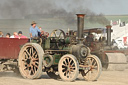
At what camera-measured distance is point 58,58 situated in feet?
32.3

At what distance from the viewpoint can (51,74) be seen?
10898 millimetres

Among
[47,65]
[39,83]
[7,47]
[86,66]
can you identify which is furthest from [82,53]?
[7,47]

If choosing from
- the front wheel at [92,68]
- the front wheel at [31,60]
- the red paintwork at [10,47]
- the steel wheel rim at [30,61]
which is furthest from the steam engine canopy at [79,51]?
the red paintwork at [10,47]

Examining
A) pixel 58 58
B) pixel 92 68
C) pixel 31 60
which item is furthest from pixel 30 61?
pixel 92 68

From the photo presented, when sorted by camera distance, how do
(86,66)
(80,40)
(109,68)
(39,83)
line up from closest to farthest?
1. (39,83)
2. (86,66)
3. (80,40)
4. (109,68)

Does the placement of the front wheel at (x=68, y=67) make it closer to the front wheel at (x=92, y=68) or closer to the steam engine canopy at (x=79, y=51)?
the steam engine canopy at (x=79, y=51)

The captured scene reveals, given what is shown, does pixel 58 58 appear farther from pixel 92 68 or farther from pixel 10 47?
pixel 10 47

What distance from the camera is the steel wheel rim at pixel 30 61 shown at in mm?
9852

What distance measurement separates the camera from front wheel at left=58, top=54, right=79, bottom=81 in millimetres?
9109

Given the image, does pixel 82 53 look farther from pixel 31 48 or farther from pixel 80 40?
pixel 31 48

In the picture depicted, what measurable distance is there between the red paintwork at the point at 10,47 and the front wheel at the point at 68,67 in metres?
1.88

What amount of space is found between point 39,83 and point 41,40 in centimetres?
182

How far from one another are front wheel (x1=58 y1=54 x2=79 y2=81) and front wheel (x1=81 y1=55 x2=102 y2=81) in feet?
1.61

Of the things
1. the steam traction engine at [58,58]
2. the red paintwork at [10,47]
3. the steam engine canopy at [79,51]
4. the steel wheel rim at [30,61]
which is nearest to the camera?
the steam traction engine at [58,58]
